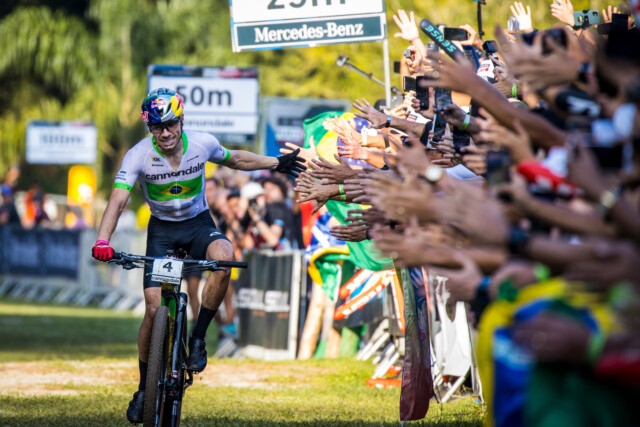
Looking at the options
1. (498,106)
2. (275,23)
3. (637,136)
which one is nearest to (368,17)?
(275,23)

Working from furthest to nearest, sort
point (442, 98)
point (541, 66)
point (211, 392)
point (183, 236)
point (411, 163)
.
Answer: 1. point (211, 392)
2. point (183, 236)
3. point (442, 98)
4. point (411, 163)
5. point (541, 66)

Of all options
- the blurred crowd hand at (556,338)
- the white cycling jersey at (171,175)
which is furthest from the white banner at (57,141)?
the blurred crowd hand at (556,338)

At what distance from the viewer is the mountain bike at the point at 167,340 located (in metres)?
7.18

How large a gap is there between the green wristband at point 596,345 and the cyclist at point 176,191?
15.0 feet

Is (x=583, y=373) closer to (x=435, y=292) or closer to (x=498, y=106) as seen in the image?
(x=498, y=106)

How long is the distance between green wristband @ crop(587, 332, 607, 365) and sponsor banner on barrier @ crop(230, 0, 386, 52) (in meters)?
8.46

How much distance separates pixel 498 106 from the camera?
4754 mm

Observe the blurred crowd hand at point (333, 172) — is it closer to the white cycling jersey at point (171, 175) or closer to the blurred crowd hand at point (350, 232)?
the blurred crowd hand at point (350, 232)

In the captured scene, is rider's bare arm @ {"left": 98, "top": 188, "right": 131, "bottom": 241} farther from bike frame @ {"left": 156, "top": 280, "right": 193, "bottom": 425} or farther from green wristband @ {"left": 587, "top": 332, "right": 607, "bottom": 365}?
green wristband @ {"left": 587, "top": 332, "right": 607, "bottom": 365}

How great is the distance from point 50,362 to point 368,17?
5631 mm

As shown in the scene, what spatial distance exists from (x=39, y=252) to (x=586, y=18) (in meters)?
19.8

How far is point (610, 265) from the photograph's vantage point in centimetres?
366

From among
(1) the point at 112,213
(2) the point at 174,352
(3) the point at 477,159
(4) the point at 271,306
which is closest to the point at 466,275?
(3) the point at 477,159

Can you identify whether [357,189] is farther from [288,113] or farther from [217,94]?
[288,113]
